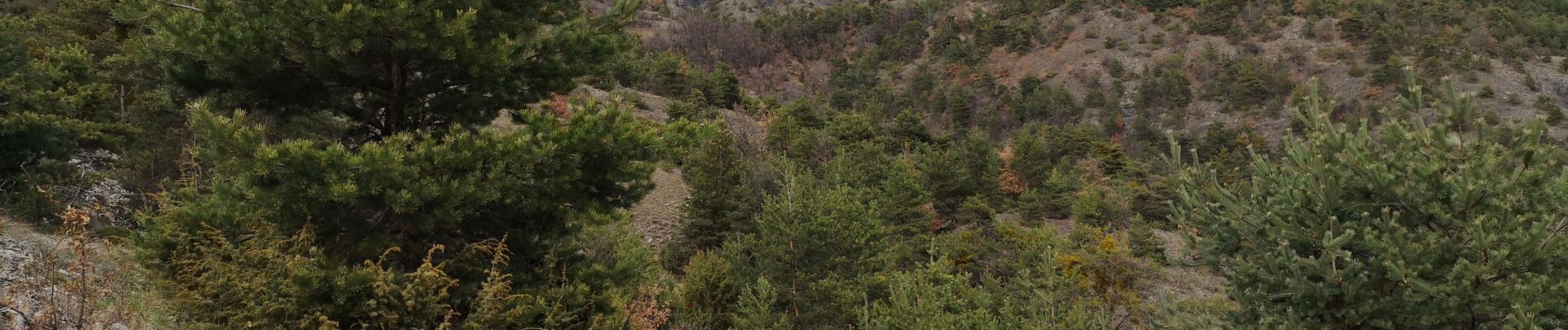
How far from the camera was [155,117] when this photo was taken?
59.2 ft

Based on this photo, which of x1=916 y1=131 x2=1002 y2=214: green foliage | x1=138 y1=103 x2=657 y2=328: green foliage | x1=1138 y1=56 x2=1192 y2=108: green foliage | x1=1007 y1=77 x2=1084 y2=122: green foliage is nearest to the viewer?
x1=138 y1=103 x2=657 y2=328: green foliage

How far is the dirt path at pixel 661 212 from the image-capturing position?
2838 cm

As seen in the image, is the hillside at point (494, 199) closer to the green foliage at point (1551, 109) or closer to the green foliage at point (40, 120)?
the green foliage at point (40, 120)

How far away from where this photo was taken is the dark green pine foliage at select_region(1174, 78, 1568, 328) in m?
5.39

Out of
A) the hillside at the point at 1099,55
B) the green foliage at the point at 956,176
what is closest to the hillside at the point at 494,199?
the green foliage at the point at 956,176

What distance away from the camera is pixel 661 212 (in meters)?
30.8

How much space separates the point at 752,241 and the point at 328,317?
1320 cm

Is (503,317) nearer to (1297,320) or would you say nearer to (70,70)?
(1297,320)

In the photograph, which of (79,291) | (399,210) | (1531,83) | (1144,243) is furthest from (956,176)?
(1531,83)

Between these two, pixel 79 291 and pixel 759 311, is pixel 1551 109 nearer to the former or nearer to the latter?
pixel 759 311

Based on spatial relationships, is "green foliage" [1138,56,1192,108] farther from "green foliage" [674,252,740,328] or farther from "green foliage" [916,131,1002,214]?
"green foliage" [674,252,740,328]

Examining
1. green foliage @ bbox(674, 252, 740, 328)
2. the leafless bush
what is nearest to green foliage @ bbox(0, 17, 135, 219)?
green foliage @ bbox(674, 252, 740, 328)

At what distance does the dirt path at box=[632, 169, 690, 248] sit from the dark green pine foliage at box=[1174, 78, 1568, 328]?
2095cm

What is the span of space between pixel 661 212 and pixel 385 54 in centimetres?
2453
